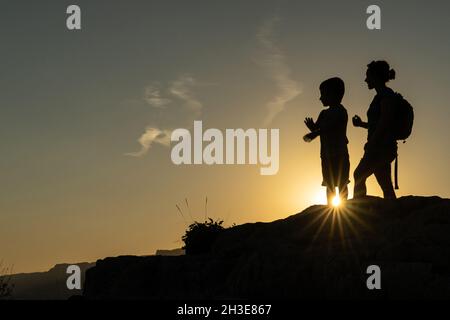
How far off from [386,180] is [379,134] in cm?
99

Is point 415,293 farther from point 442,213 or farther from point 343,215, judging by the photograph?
point 343,215

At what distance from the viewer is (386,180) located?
13.1 m

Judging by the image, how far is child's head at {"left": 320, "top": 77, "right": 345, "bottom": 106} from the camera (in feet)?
43.4

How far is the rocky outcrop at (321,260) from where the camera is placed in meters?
9.98

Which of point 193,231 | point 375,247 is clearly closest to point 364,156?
point 375,247

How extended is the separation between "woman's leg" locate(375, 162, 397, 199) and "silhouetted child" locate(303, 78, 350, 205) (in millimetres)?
639

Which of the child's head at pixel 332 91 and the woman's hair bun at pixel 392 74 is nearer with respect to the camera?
the woman's hair bun at pixel 392 74

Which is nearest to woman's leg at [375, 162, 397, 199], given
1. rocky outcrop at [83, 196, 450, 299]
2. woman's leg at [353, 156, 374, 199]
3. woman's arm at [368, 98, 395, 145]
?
woman's leg at [353, 156, 374, 199]

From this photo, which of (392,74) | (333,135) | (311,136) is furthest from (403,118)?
(311,136)

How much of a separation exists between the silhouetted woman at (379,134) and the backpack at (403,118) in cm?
11

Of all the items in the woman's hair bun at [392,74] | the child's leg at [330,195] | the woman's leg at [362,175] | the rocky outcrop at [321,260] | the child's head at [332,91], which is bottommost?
the rocky outcrop at [321,260]

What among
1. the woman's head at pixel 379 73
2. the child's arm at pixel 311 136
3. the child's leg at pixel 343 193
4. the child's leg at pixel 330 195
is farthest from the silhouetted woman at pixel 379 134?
the child's arm at pixel 311 136

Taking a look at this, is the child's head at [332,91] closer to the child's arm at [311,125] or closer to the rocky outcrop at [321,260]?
the child's arm at [311,125]

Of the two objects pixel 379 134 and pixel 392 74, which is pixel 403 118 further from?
pixel 392 74
